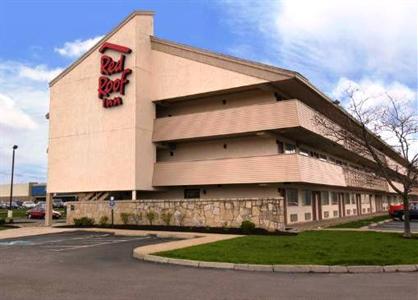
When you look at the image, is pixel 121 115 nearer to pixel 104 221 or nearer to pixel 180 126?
pixel 180 126

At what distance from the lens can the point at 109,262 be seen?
14281 mm

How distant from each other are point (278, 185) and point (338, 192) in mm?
15875

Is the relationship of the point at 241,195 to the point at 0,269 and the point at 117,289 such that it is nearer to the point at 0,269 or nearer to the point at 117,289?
the point at 0,269

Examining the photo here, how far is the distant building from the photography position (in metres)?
130

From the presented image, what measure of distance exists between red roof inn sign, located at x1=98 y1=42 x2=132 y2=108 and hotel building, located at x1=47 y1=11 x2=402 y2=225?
7 centimetres

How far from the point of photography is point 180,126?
1251 inches

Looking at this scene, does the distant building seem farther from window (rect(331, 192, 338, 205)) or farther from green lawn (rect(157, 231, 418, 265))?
green lawn (rect(157, 231, 418, 265))

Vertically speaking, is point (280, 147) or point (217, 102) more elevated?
point (217, 102)

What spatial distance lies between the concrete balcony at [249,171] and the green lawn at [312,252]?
885cm

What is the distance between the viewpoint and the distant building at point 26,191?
130000mm

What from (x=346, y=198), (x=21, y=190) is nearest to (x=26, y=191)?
(x=21, y=190)

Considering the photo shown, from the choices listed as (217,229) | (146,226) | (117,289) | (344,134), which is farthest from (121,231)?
(117,289)

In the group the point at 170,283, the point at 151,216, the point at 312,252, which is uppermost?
the point at 151,216

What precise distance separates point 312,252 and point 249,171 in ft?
46.7
